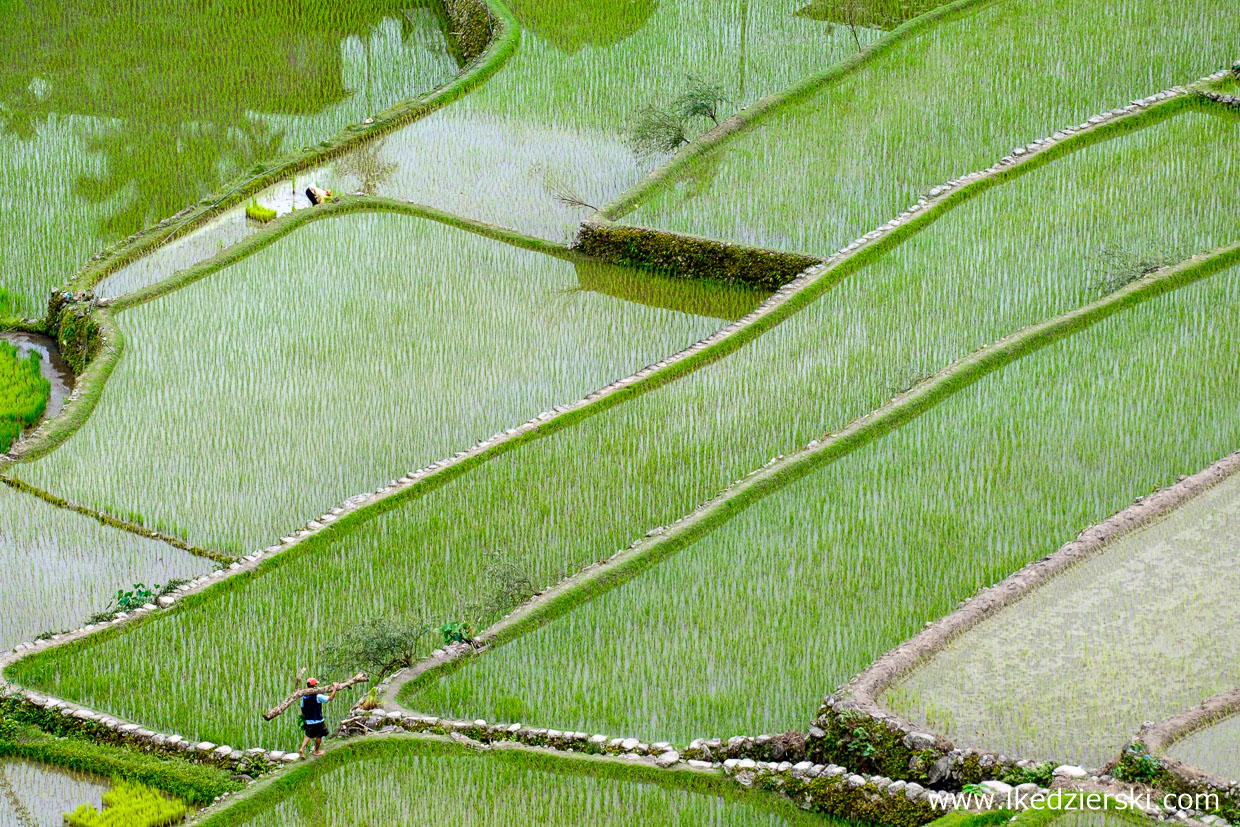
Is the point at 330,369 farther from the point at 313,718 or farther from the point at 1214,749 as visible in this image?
the point at 1214,749

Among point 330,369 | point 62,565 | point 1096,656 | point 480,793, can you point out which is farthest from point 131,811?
point 330,369

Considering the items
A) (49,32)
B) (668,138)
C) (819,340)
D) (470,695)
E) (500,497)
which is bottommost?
(470,695)

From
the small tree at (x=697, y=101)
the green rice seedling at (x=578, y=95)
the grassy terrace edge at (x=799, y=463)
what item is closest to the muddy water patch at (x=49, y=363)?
the green rice seedling at (x=578, y=95)

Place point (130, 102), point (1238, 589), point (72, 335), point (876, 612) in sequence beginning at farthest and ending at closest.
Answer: point (130, 102) < point (72, 335) < point (876, 612) < point (1238, 589)

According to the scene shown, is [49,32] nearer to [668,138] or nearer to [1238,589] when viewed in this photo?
[668,138]

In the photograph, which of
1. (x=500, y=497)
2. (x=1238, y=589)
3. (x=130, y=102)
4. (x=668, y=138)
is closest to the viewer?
(x=1238, y=589)

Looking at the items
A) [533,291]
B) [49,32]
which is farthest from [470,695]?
[49,32]
